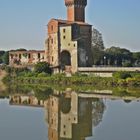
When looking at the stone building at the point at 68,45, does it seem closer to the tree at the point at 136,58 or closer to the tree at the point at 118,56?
the tree at the point at 118,56

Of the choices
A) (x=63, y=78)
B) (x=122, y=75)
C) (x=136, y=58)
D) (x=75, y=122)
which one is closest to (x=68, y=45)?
(x=63, y=78)

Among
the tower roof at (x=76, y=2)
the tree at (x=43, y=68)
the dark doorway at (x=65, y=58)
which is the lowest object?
the tree at (x=43, y=68)

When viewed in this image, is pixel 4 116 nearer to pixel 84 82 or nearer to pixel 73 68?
pixel 84 82

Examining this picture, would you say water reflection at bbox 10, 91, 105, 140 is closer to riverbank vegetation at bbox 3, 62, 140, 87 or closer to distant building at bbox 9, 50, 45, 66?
riverbank vegetation at bbox 3, 62, 140, 87

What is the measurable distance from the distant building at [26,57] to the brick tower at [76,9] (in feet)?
24.8

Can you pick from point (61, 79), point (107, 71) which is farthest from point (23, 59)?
point (107, 71)

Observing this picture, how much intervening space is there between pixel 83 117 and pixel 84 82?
28893mm

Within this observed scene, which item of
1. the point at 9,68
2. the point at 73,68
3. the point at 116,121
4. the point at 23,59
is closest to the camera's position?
the point at 116,121

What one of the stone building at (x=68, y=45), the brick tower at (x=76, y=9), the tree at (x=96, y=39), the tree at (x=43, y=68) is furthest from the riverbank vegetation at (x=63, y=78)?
the tree at (x=96, y=39)

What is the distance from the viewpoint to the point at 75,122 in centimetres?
1972

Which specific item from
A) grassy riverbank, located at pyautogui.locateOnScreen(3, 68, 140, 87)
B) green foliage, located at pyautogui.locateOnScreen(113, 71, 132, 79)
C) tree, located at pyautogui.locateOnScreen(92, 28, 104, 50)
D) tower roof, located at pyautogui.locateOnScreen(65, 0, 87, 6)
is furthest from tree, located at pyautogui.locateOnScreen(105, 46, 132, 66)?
green foliage, located at pyautogui.locateOnScreen(113, 71, 132, 79)

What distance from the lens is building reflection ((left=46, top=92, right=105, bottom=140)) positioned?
54.2ft

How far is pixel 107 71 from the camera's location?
51125mm

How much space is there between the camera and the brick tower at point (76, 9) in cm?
6344
